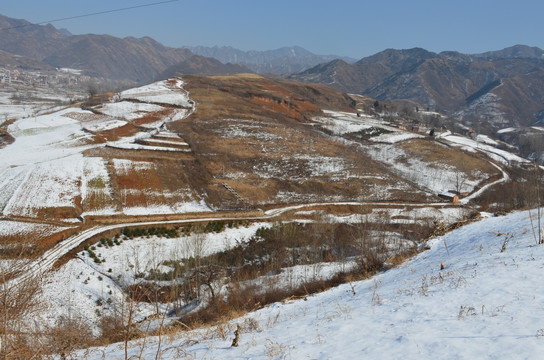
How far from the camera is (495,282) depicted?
902 cm

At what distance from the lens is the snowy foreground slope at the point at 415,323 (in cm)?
618

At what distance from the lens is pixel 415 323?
745 cm

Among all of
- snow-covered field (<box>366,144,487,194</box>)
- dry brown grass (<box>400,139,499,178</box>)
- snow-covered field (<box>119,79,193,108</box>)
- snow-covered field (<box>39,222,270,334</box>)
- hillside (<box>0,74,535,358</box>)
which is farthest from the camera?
snow-covered field (<box>119,79,193,108</box>)

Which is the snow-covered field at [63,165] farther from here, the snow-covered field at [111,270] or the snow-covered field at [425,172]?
the snow-covered field at [425,172]

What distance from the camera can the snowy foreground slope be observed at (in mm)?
6180

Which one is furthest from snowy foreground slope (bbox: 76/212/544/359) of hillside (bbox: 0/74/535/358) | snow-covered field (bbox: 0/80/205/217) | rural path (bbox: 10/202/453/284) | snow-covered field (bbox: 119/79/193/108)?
snow-covered field (bbox: 119/79/193/108)

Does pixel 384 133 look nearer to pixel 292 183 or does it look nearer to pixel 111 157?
pixel 292 183

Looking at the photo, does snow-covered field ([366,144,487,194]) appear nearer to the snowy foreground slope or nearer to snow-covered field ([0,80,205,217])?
snow-covered field ([0,80,205,217])

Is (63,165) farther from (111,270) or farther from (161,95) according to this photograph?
(161,95)

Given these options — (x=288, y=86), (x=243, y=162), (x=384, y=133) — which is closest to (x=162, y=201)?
(x=243, y=162)

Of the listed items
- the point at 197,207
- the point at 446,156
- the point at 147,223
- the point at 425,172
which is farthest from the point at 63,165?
the point at 446,156

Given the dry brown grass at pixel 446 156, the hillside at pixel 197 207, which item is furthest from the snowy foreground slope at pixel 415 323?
the dry brown grass at pixel 446 156

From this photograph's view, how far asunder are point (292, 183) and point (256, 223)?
54.0ft

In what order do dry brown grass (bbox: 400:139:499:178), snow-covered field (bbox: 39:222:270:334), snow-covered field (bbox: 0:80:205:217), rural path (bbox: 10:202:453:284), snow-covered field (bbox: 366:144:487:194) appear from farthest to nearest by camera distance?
1. dry brown grass (bbox: 400:139:499:178)
2. snow-covered field (bbox: 366:144:487:194)
3. snow-covered field (bbox: 0:80:205:217)
4. rural path (bbox: 10:202:453:284)
5. snow-covered field (bbox: 39:222:270:334)
